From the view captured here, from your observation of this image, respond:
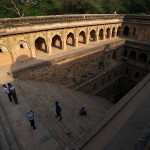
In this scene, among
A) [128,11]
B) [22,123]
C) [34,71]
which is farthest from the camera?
[128,11]

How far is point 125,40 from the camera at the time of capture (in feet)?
75.0

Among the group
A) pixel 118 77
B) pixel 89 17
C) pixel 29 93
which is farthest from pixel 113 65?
pixel 29 93

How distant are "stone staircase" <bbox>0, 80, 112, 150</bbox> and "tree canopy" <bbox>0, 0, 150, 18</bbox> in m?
15.9

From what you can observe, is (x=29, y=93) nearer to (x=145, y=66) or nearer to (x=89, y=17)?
(x=89, y=17)

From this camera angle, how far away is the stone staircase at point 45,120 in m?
6.68

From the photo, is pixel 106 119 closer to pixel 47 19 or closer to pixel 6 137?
pixel 6 137

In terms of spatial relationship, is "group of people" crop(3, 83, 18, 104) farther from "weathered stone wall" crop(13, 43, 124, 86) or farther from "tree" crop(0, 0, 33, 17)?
"tree" crop(0, 0, 33, 17)

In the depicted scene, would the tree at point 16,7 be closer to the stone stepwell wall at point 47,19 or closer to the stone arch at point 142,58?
the stone stepwell wall at point 47,19

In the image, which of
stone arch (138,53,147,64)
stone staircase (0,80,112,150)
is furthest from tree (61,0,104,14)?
stone staircase (0,80,112,150)

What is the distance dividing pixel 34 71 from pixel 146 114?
9.67 meters

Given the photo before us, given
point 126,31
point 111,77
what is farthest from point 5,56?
point 126,31

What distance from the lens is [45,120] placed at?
313 inches

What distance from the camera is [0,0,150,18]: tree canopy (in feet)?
75.2

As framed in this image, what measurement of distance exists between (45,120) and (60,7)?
22.8 meters
